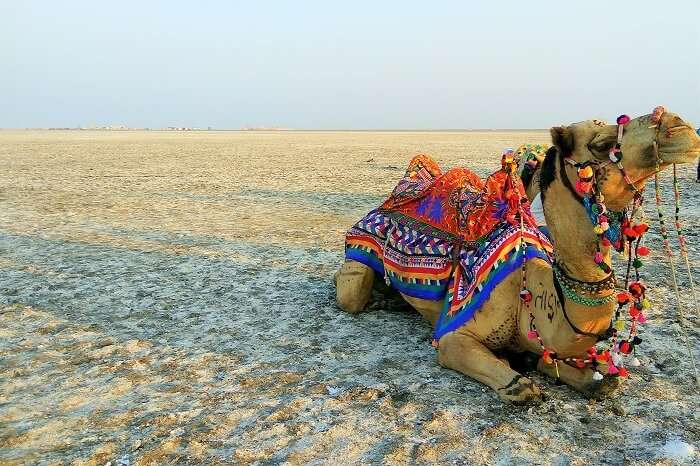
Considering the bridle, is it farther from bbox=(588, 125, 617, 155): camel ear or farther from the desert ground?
the desert ground

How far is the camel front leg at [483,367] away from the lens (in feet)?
11.0

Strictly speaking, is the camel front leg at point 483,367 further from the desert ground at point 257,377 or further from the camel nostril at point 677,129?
the camel nostril at point 677,129

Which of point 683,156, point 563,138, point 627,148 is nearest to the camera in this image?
point 683,156

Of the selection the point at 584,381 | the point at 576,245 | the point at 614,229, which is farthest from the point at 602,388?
the point at 614,229

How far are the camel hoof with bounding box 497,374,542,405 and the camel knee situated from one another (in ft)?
5.99

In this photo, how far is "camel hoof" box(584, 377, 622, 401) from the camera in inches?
134

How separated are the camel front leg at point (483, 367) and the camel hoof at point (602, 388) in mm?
325

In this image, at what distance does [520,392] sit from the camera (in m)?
3.35

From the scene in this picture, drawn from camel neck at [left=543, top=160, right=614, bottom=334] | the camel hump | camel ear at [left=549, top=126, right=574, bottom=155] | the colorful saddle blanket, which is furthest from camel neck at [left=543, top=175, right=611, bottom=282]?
the camel hump

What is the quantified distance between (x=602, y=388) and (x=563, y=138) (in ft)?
5.40

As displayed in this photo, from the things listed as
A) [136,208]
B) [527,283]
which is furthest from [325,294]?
[136,208]

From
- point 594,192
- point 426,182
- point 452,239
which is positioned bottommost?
point 452,239

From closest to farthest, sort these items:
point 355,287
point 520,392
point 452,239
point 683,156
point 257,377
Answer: point 683,156
point 520,392
point 257,377
point 452,239
point 355,287

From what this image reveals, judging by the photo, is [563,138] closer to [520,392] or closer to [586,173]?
[586,173]
